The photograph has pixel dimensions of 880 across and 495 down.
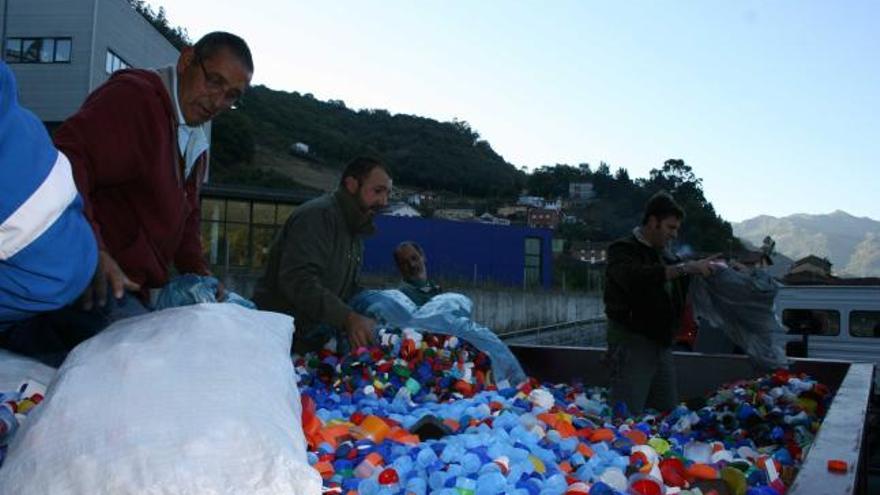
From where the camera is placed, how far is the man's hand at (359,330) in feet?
11.1

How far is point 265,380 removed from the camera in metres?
1.56

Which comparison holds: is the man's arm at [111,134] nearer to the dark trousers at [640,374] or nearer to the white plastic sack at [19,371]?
the white plastic sack at [19,371]

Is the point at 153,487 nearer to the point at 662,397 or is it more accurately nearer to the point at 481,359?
the point at 481,359

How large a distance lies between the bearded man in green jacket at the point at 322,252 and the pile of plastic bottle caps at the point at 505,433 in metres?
0.23

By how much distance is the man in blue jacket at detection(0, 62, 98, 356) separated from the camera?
4.58 ft

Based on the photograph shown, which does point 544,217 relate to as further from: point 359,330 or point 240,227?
point 359,330

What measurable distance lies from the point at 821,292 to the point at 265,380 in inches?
326

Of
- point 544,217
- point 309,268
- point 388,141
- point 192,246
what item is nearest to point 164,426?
point 192,246

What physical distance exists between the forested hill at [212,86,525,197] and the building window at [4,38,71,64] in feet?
184

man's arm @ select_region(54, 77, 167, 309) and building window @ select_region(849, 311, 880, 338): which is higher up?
man's arm @ select_region(54, 77, 167, 309)

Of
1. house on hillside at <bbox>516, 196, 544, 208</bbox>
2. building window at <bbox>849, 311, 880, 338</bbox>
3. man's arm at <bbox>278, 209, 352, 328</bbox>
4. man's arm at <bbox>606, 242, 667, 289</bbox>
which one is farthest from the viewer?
house on hillside at <bbox>516, 196, 544, 208</bbox>

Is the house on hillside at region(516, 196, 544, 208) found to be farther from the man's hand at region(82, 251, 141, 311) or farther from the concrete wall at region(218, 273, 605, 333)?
the man's hand at region(82, 251, 141, 311)

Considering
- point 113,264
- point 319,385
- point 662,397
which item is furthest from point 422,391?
point 662,397

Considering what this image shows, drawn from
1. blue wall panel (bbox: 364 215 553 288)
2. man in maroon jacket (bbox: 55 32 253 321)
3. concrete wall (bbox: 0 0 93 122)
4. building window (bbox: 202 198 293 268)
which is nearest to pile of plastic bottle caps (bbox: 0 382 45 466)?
man in maroon jacket (bbox: 55 32 253 321)
